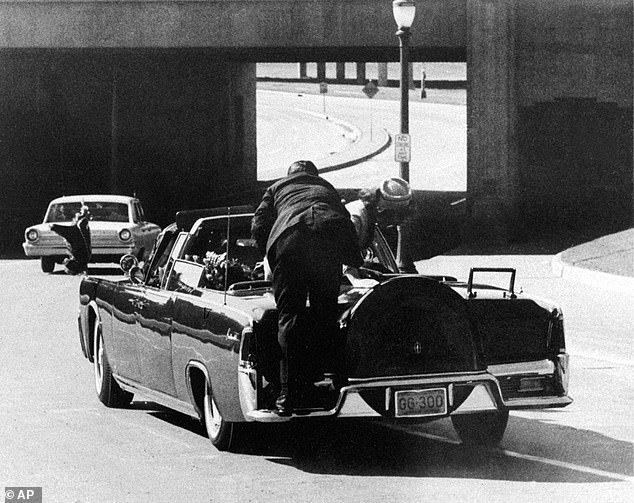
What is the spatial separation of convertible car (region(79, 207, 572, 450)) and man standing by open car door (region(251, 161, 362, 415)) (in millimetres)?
118

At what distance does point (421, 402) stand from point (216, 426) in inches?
54.3

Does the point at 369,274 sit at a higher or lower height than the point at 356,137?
higher

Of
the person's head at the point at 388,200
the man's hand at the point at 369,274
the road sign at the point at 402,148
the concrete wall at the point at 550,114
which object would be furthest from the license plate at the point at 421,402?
the concrete wall at the point at 550,114

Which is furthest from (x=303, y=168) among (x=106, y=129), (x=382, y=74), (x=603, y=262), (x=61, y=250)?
(x=382, y=74)

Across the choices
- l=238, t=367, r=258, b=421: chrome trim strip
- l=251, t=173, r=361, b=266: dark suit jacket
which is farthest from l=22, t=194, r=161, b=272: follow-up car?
l=238, t=367, r=258, b=421: chrome trim strip

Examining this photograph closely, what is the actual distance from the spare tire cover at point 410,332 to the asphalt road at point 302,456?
58cm

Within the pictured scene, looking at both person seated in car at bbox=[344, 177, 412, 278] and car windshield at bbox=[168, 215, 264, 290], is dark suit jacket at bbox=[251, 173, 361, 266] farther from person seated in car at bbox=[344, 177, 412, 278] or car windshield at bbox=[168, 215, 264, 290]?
person seated in car at bbox=[344, 177, 412, 278]

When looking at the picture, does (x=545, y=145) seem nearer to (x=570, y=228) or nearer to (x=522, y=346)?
(x=570, y=228)

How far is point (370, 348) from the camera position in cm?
867

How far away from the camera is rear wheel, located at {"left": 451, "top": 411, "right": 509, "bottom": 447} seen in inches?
372

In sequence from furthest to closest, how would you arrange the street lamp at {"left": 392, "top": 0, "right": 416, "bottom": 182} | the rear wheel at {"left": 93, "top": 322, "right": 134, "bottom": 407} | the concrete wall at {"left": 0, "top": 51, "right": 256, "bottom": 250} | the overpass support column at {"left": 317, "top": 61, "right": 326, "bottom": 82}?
1. the overpass support column at {"left": 317, "top": 61, "right": 326, "bottom": 82}
2. the concrete wall at {"left": 0, "top": 51, "right": 256, "bottom": 250}
3. the street lamp at {"left": 392, "top": 0, "right": 416, "bottom": 182}
4. the rear wheel at {"left": 93, "top": 322, "right": 134, "bottom": 407}

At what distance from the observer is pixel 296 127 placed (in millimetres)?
86250

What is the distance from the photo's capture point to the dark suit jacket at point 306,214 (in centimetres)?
894

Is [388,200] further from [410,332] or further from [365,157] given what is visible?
[365,157]
